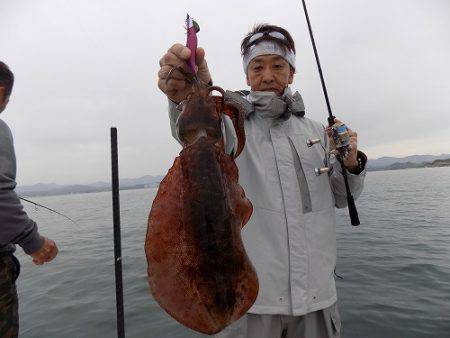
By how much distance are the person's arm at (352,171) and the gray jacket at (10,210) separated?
3424 millimetres

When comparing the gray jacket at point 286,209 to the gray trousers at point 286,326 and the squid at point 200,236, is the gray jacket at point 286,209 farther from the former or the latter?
the squid at point 200,236

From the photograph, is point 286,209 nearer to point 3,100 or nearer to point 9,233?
point 9,233

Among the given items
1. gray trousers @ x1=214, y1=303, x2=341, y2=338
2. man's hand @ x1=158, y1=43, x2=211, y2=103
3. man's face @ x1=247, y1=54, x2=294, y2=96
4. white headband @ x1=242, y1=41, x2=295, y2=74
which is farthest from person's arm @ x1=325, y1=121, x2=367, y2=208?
man's hand @ x1=158, y1=43, x2=211, y2=103

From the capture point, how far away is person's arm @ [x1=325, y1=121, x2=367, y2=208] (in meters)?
3.03

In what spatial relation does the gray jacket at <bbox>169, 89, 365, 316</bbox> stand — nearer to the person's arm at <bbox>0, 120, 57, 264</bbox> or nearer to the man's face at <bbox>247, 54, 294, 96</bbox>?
the man's face at <bbox>247, 54, 294, 96</bbox>

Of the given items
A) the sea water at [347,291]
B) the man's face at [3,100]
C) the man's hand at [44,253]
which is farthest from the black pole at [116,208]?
the sea water at [347,291]

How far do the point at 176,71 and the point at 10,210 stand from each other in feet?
8.83

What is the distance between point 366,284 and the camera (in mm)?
8242

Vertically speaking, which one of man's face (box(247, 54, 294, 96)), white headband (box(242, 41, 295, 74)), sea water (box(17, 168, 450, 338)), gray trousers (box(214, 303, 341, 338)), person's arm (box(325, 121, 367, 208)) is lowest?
sea water (box(17, 168, 450, 338))

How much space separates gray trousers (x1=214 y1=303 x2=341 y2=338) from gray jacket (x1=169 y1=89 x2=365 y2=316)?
0.09 m

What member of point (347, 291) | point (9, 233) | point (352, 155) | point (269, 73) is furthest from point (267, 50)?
point (347, 291)

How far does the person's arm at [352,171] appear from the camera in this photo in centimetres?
303

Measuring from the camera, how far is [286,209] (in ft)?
8.70

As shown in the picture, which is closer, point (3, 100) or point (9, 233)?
point (9, 233)
